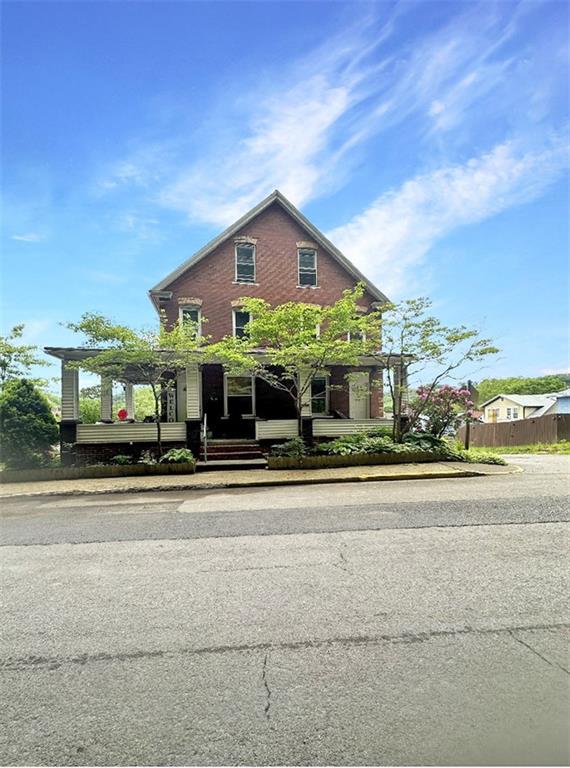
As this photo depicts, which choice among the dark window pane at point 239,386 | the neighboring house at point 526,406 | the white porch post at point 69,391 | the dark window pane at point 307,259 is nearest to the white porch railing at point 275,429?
the dark window pane at point 239,386

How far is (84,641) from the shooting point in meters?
3.25

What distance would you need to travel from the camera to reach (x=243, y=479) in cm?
1086

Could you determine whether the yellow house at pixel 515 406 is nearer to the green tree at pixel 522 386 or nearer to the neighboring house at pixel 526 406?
the neighboring house at pixel 526 406

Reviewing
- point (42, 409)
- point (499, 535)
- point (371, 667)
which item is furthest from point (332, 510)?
point (42, 409)

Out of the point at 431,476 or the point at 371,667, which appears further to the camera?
the point at 431,476

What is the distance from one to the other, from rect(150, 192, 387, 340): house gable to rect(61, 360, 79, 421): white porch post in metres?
5.31

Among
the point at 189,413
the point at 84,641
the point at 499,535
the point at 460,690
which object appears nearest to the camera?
the point at 460,690

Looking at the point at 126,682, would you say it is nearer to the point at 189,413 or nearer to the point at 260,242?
the point at 189,413

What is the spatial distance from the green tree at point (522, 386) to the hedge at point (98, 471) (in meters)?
64.0

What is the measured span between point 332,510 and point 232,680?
4.85 m

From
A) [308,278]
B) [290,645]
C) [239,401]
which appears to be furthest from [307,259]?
[290,645]

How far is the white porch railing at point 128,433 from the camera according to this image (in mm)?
13445

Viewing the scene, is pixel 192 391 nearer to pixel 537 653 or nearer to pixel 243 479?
pixel 243 479

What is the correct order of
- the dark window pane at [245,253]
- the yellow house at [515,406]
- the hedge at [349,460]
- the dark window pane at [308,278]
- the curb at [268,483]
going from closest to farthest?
1. the curb at [268,483]
2. the hedge at [349,460]
3. the dark window pane at [245,253]
4. the dark window pane at [308,278]
5. the yellow house at [515,406]
